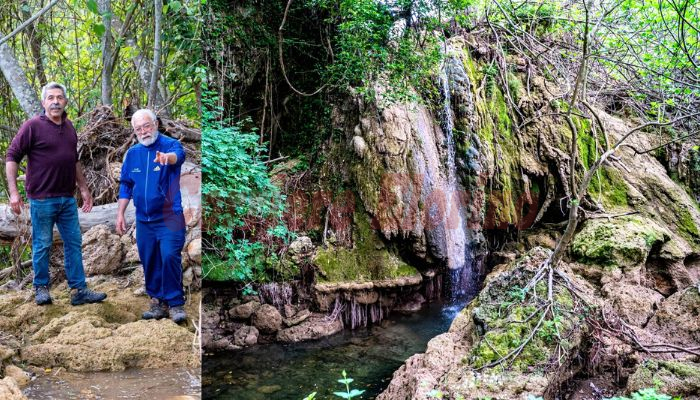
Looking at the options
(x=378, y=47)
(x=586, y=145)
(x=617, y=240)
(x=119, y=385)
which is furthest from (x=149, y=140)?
(x=617, y=240)

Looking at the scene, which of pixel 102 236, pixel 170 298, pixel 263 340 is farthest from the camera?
pixel 263 340

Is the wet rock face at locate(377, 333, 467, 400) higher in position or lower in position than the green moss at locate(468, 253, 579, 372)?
lower

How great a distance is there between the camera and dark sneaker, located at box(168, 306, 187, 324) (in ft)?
6.16

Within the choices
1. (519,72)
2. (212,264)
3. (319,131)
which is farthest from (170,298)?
(519,72)

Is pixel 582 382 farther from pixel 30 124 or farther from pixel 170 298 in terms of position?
pixel 30 124

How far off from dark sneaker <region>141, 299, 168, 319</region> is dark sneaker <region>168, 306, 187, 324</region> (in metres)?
0.02

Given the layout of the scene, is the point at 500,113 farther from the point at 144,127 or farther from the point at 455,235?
the point at 144,127

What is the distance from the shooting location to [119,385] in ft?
5.43

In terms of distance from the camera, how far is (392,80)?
276 centimetres

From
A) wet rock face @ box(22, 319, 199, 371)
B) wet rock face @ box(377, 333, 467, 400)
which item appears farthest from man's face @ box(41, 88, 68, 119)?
wet rock face @ box(377, 333, 467, 400)

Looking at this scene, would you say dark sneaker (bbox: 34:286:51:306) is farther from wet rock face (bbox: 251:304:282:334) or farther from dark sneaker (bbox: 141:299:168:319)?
wet rock face (bbox: 251:304:282:334)

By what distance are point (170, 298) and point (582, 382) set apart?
1.92m

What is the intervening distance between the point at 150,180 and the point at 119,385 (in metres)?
0.69

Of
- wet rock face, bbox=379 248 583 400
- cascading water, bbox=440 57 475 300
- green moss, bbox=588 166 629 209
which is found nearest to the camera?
wet rock face, bbox=379 248 583 400
